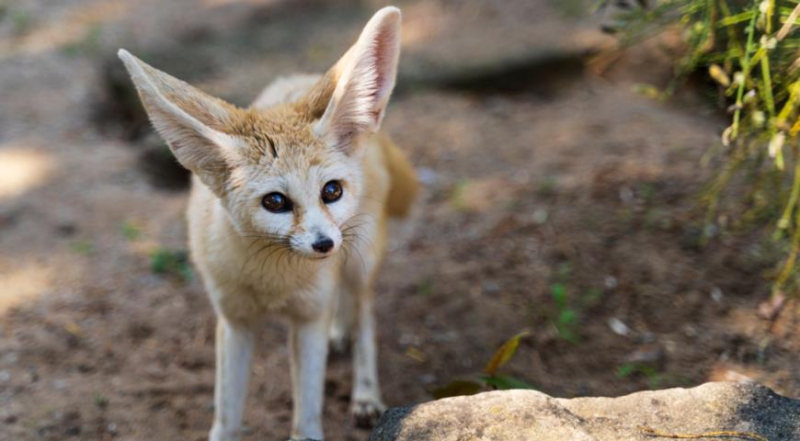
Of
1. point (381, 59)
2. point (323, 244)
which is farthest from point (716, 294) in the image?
point (323, 244)

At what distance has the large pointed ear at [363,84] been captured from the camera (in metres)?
2.59

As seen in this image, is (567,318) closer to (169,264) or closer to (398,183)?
(398,183)

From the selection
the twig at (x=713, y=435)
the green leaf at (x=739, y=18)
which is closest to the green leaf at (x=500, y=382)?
the twig at (x=713, y=435)

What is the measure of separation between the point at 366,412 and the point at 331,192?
4.68 ft

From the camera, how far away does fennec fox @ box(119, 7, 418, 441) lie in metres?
2.53

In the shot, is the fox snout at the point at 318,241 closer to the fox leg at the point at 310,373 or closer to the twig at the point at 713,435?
the fox leg at the point at 310,373

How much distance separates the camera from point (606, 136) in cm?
554

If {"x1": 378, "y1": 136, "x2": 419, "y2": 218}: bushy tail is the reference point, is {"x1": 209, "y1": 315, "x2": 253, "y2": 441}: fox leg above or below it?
below

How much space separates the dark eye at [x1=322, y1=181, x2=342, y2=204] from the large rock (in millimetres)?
768

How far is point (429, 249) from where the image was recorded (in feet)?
15.8

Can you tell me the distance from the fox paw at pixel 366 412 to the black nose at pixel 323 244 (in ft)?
4.71

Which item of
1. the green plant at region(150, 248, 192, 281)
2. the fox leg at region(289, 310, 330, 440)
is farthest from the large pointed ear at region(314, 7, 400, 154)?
the green plant at region(150, 248, 192, 281)

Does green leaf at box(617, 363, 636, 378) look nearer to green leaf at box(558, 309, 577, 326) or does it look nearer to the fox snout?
green leaf at box(558, 309, 577, 326)

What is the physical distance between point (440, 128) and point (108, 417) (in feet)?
11.5
